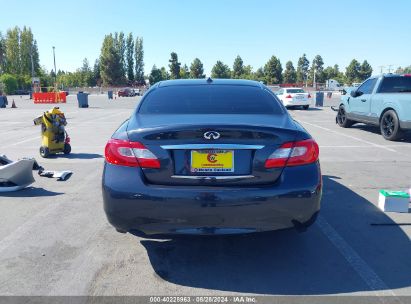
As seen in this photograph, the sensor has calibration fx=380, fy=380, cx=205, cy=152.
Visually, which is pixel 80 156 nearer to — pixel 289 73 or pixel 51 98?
pixel 51 98

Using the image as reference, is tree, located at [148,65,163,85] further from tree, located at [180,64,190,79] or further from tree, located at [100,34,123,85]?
tree, located at [100,34,123,85]

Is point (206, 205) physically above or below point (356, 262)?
above

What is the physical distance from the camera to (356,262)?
337cm

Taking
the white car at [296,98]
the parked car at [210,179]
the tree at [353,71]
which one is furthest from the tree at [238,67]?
the parked car at [210,179]

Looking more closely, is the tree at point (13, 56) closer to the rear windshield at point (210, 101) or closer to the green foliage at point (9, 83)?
the green foliage at point (9, 83)

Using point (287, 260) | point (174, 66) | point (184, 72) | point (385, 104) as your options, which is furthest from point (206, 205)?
point (184, 72)

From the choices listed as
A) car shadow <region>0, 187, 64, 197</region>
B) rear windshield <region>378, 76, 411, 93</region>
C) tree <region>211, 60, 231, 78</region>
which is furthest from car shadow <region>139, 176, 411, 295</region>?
tree <region>211, 60, 231, 78</region>

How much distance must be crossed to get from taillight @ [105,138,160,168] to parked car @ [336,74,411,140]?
8.71 meters

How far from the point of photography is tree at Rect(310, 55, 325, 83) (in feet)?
363

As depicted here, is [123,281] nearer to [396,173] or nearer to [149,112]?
[149,112]

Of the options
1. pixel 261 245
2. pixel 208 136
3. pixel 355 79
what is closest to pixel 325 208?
pixel 261 245

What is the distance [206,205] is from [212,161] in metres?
0.34

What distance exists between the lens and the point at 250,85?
4445 mm

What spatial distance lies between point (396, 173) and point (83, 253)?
18.0ft
